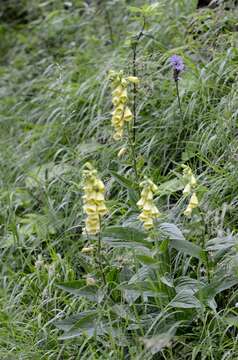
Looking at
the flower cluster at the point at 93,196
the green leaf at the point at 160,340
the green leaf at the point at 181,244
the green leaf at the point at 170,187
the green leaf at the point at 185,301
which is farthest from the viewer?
the green leaf at the point at 170,187

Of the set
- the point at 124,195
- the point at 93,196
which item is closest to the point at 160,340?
the point at 93,196

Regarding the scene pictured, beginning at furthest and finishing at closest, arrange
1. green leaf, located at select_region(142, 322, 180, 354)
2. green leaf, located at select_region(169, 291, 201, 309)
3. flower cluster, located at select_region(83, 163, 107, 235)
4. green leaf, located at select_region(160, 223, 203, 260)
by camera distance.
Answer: green leaf, located at select_region(160, 223, 203, 260) → green leaf, located at select_region(169, 291, 201, 309) → flower cluster, located at select_region(83, 163, 107, 235) → green leaf, located at select_region(142, 322, 180, 354)

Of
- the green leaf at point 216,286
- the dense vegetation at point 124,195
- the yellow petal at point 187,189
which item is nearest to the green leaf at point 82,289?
the dense vegetation at point 124,195

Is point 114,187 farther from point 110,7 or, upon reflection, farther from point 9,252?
point 110,7

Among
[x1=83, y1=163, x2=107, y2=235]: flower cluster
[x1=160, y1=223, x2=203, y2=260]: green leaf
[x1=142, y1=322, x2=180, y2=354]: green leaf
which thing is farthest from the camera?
[x1=160, y1=223, x2=203, y2=260]: green leaf

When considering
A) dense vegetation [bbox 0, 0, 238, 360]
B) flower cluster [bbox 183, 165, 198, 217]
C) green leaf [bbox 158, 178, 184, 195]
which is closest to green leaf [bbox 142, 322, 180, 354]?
dense vegetation [bbox 0, 0, 238, 360]

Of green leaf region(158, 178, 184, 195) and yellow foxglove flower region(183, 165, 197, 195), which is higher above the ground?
yellow foxglove flower region(183, 165, 197, 195)

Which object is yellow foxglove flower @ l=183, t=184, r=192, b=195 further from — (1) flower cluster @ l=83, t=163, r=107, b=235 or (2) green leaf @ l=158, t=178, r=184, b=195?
(2) green leaf @ l=158, t=178, r=184, b=195

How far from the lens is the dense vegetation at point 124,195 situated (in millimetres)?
2861

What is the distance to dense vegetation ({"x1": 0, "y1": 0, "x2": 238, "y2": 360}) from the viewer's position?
286 centimetres

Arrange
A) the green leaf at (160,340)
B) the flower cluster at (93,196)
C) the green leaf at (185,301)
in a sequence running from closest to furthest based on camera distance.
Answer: the green leaf at (160,340) < the flower cluster at (93,196) < the green leaf at (185,301)

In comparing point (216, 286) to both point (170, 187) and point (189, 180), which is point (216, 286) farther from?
point (170, 187)

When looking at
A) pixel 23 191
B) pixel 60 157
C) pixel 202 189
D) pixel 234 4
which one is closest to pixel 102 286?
pixel 202 189

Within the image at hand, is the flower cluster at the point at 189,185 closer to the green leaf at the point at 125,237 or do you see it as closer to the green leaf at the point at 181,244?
the green leaf at the point at 181,244
